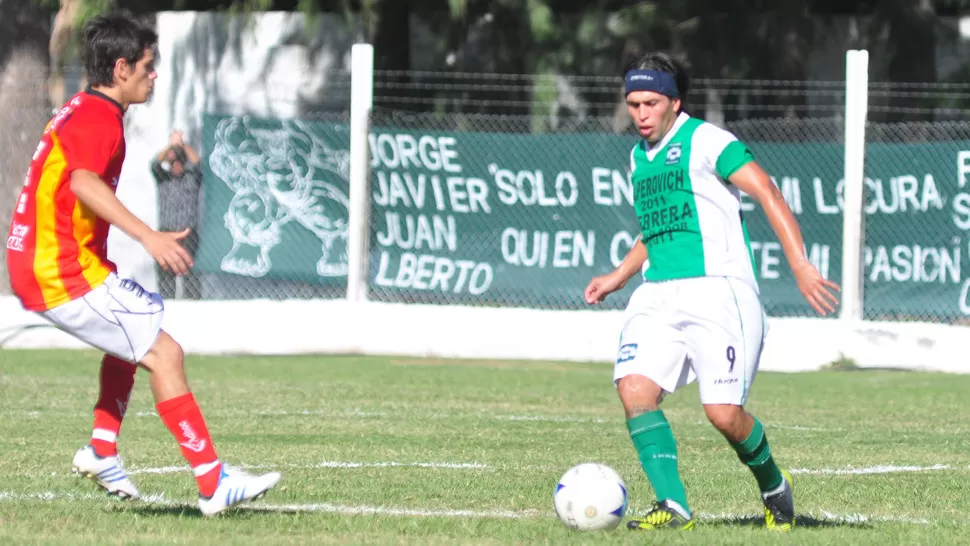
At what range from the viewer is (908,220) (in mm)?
14070

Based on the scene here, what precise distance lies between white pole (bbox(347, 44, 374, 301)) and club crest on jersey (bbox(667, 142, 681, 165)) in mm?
8667

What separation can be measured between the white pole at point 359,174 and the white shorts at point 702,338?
8.67 metres

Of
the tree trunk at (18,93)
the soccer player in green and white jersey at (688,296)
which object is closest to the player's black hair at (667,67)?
the soccer player in green and white jersey at (688,296)

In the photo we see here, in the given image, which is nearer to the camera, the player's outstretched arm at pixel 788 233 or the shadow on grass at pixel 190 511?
the player's outstretched arm at pixel 788 233

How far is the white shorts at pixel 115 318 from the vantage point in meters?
6.14

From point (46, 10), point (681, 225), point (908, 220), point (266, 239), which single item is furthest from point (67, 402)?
point (46, 10)

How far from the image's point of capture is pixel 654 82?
6.33m

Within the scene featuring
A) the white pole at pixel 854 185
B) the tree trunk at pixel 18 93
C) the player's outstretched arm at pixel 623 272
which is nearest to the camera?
the player's outstretched arm at pixel 623 272

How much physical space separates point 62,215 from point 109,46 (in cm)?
65

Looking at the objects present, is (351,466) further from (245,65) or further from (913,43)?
(913,43)

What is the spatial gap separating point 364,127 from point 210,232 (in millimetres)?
1745

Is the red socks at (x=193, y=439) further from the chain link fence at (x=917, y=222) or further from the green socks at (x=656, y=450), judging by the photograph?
the chain link fence at (x=917, y=222)

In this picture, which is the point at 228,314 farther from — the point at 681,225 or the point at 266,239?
the point at 681,225

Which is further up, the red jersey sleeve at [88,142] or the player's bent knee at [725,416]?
the red jersey sleeve at [88,142]
